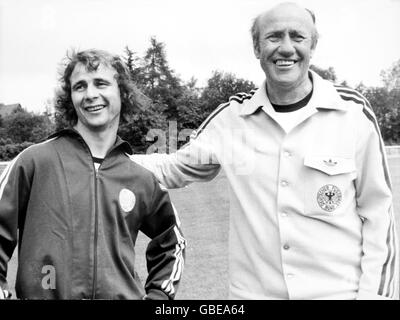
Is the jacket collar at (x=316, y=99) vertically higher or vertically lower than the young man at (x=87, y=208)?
higher

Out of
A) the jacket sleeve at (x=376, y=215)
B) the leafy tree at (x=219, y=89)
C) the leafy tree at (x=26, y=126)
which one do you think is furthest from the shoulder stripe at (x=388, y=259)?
the leafy tree at (x=26, y=126)

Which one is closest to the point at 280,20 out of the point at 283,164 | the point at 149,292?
the point at 283,164

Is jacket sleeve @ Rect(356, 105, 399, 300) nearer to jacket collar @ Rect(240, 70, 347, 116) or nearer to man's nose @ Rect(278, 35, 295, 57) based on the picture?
jacket collar @ Rect(240, 70, 347, 116)

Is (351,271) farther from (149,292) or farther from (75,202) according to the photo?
(75,202)

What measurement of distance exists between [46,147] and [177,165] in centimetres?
43

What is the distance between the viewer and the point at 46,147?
148 centimetres

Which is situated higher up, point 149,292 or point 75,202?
point 75,202

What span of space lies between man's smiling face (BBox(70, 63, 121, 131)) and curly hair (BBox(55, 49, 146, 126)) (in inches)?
0.8

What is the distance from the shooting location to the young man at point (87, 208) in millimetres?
1416

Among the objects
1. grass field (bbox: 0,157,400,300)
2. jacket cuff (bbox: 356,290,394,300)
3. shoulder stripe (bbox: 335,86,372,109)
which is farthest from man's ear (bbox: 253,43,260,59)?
grass field (bbox: 0,157,400,300)

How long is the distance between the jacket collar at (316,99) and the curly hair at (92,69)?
385 millimetres

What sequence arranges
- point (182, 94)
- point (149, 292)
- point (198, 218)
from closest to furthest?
1. point (149, 292)
2. point (182, 94)
3. point (198, 218)

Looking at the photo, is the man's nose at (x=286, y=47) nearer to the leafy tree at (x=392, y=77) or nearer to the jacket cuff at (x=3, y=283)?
the leafy tree at (x=392, y=77)

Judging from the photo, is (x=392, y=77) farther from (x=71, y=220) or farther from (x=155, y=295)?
(x=71, y=220)
